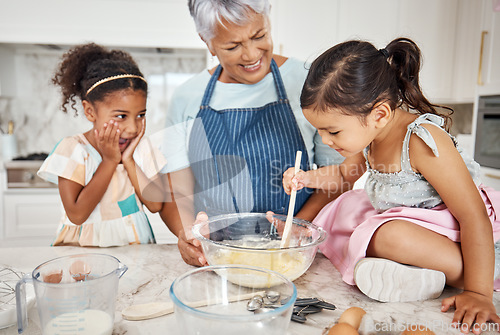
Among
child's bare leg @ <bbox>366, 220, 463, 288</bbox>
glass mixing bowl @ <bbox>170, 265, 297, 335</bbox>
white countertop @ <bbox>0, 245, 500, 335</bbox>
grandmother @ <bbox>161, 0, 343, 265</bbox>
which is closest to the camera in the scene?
glass mixing bowl @ <bbox>170, 265, 297, 335</bbox>

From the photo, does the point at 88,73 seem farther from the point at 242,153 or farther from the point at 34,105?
the point at 34,105

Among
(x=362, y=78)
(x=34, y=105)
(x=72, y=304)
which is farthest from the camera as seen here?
(x=34, y=105)

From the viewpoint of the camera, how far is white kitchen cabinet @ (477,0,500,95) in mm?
2129

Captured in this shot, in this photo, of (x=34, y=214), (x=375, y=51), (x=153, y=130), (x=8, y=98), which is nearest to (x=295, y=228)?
(x=375, y=51)

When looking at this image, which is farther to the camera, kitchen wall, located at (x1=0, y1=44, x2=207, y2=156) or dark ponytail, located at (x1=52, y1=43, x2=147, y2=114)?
kitchen wall, located at (x1=0, y1=44, x2=207, y2=156)

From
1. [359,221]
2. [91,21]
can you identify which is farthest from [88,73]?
[91,21]

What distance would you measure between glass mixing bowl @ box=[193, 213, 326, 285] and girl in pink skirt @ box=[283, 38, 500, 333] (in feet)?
0.28

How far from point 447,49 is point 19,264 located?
267 cm

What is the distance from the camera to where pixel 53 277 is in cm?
52

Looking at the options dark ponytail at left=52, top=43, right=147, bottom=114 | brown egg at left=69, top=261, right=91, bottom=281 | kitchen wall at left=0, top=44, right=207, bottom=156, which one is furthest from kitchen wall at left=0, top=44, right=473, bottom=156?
brown egg at left=69, top=261, right=91, bottom=281

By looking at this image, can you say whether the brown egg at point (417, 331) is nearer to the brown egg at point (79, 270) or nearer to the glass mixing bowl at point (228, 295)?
the glass mixing bowl at point (228, 295)

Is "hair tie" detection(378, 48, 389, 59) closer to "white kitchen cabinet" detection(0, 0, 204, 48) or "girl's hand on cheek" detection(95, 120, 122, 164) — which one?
"girl's hand on cheek" detection(95, 120, 122, 164)

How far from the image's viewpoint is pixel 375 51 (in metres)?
0.75

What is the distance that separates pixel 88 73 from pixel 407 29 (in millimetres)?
2079
